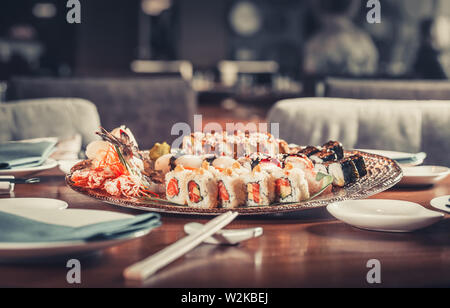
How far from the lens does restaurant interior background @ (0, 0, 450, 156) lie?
3621 millimetres

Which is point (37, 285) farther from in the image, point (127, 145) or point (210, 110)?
point (210, 110)

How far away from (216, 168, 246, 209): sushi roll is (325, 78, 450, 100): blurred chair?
2381 millimetres

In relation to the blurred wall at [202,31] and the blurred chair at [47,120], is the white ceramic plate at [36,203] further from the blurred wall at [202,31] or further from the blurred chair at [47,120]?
the blurred wall at [202,31]

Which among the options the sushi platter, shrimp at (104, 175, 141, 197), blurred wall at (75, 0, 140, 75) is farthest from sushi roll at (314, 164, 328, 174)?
blurred wall at (75, 0, 140, 75)

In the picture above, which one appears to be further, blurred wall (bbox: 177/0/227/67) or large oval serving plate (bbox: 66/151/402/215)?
blurred wall (bbox: 177/0/227/67)

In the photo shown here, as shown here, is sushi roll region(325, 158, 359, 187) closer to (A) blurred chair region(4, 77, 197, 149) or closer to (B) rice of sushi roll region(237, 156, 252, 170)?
(B) rice of sushi roll region(237, 156, 252, 170)

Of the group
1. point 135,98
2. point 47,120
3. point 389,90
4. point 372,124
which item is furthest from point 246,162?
point 135,98

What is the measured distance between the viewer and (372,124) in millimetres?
2383

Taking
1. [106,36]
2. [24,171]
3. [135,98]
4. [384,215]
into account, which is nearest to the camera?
[384,215]

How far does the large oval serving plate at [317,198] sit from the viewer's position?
2.98ft

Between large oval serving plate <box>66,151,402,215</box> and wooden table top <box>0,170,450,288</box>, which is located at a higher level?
large oval serving plate <box>66,151,402,215</box>

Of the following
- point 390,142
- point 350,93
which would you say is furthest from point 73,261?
point 350,93

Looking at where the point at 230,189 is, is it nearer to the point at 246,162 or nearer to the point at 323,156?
the point at 246,162

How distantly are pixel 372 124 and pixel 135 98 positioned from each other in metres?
1.81
